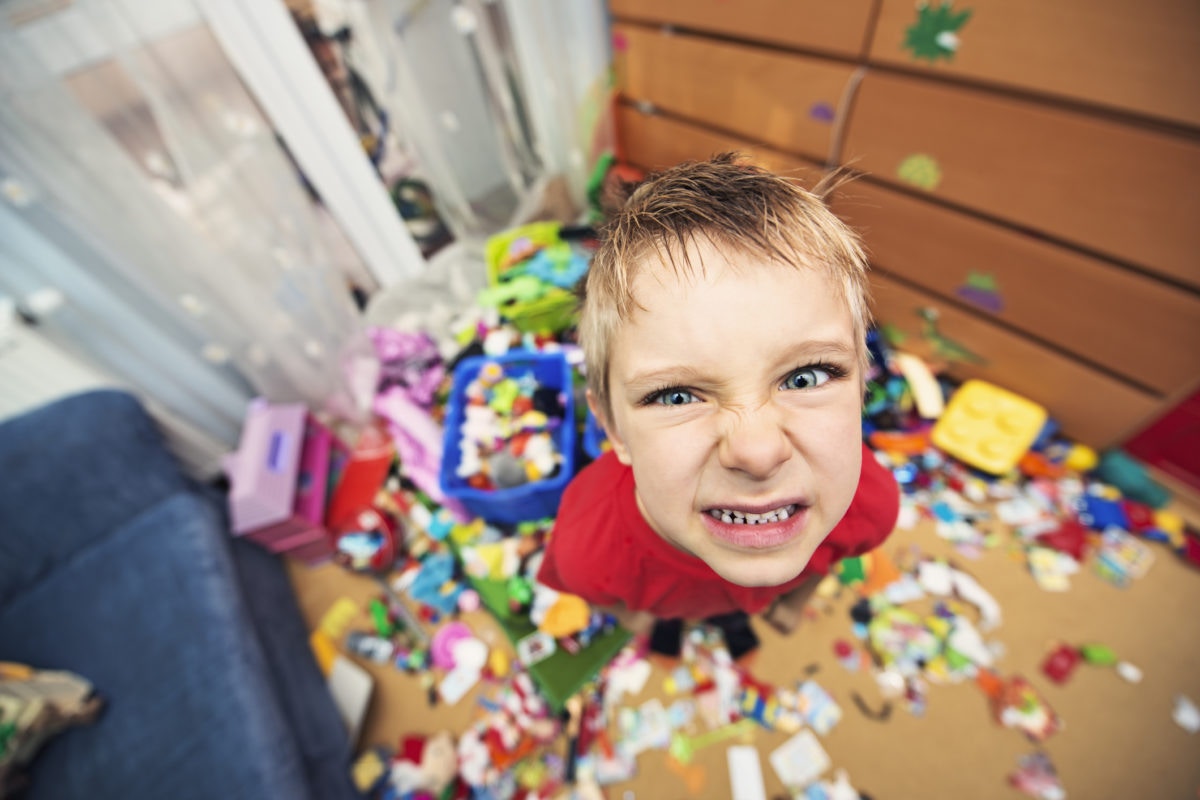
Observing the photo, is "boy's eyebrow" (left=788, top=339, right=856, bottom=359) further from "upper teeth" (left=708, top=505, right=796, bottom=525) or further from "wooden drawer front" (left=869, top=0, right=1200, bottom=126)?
"wooden drawer front" (left=869, top=0, right=1200, bottom=126)

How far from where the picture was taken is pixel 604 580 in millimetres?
842

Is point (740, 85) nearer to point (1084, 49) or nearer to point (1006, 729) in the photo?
point (1084, 49)

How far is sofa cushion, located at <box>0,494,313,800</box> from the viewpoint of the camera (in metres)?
1.03

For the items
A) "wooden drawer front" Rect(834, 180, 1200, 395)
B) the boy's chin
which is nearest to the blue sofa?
the boy's chin

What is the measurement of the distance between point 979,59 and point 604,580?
1486 mm

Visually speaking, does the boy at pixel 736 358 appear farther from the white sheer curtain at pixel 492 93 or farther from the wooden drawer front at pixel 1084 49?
the white sheer curtain at pixel 492 93

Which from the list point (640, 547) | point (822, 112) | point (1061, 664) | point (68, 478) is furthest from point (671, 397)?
point (68, 478)

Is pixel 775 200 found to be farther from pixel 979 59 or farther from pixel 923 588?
pixel 923 588

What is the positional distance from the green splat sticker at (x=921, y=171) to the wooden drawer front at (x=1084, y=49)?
8.4 inches

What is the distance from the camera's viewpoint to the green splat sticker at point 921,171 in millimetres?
1326

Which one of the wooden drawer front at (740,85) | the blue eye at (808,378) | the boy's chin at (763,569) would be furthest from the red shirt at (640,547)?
the wooden drawer front at (740,85)

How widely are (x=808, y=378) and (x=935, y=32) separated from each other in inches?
47.8

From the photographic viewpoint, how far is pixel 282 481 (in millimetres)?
1503

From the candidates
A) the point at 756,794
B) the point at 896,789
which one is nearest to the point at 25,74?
the point at 756,794
